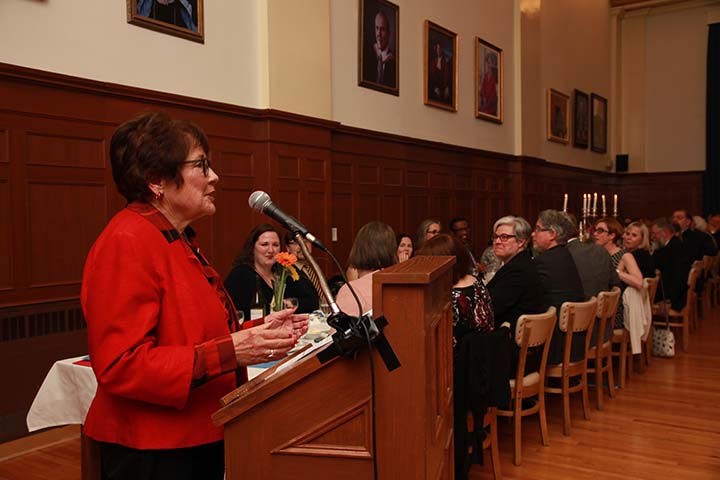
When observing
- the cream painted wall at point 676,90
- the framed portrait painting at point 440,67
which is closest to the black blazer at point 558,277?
the framed portrait painting at point 440,67

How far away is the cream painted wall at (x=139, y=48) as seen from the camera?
4570mm

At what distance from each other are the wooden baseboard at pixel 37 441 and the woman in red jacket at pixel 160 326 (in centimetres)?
324

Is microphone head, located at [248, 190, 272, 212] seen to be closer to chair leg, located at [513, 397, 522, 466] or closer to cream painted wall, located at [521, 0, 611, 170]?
chair leg, located at [513, 397, 522, 466]

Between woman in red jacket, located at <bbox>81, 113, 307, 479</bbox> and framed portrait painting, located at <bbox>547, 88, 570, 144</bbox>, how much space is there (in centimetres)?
1256

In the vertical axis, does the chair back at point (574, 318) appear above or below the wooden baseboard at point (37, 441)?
above

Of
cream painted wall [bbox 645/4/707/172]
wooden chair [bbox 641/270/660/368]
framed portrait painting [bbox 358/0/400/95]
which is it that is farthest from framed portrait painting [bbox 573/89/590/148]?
wooden chair [bbox 641/270/660/368]

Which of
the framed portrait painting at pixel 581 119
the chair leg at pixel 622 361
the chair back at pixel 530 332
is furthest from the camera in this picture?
the framed portrait painting at pixel 581 119

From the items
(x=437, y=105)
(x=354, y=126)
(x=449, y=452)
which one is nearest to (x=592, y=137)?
(x=437, y=105)

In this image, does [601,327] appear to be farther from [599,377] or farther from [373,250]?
[373,250]

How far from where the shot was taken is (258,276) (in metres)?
4.71

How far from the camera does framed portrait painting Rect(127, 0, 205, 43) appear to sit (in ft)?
A: 17.3

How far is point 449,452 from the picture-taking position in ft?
7.04

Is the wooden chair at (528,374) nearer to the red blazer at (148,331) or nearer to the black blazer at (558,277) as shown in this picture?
the black blazer at (558,277)

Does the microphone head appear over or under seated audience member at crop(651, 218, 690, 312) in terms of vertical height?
over
